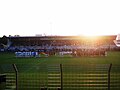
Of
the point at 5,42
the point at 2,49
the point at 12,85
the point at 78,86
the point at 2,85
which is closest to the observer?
the point at 2,85

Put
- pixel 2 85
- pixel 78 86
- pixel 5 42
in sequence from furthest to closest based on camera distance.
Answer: pixel 5 42, pixel 78 86, pixel 2 85

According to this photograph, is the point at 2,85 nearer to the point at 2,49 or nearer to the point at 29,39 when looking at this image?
the point at 2,49

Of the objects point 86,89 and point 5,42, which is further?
point 5,42

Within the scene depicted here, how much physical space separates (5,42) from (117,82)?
78.0 metres

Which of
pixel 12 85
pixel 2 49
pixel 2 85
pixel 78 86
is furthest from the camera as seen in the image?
pixel 2 49

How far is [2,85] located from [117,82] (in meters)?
6.30

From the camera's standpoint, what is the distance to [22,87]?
58.6ft

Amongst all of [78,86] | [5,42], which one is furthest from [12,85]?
[5,42]

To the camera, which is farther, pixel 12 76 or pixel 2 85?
pixel 12 76

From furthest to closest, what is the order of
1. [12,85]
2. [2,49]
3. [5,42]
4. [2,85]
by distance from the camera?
[5,42], [2,49], [12,85], [2,85]

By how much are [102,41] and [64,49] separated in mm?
17210

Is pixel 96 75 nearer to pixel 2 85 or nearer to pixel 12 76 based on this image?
pixel 12 76

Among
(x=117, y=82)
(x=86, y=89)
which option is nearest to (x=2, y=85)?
(x=86, y=89)

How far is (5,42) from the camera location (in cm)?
9350
